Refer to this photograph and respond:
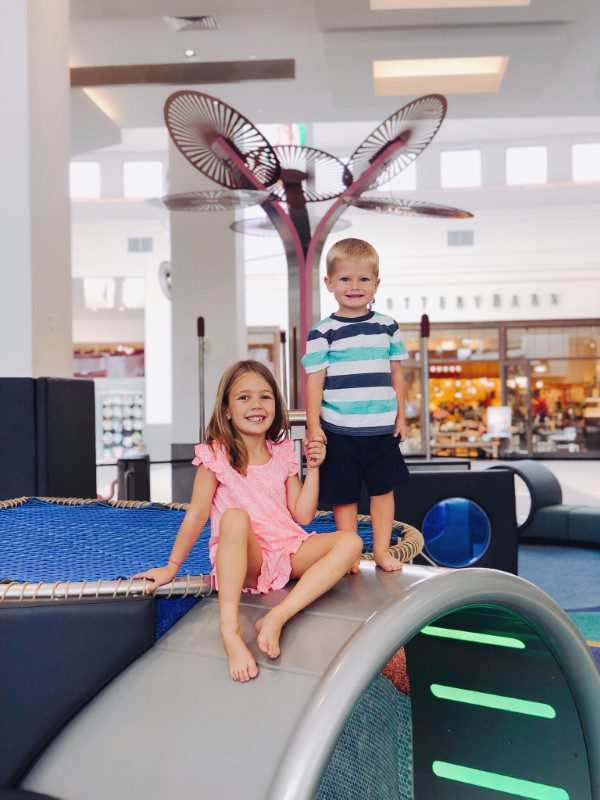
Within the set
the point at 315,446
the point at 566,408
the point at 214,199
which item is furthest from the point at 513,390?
the point at 315,446

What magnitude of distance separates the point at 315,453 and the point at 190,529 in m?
0.38

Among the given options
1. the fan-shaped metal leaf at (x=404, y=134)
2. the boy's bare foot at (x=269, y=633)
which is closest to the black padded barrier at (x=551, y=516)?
the fan-shaped metal leaf at (x=404, y=134)

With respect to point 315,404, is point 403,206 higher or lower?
higher

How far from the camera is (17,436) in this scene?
12.5 feet

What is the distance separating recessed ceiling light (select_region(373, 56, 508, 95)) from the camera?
721 centimetres

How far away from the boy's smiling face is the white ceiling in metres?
4.42

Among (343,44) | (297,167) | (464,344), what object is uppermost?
(343,44)

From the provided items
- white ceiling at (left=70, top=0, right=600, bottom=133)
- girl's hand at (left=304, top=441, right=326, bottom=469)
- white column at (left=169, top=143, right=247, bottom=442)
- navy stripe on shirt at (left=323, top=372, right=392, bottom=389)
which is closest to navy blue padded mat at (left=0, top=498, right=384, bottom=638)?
girl's hand at (left=304, top=441, right=326, bottom=469)

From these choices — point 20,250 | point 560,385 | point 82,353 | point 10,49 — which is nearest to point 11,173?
point 20,250

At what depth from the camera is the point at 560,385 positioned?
16.3 m

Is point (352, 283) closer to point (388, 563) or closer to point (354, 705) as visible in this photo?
point (388, 563)

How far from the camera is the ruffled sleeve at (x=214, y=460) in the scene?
1988 millimetres

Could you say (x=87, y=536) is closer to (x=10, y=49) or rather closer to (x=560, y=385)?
(x=10, y=49)

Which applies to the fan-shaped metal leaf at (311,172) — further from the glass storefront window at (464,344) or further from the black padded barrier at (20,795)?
the glass storefront window at (464,344)
